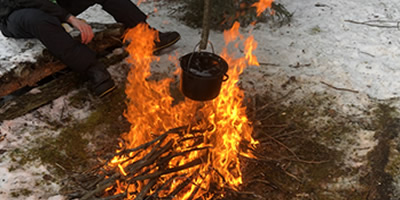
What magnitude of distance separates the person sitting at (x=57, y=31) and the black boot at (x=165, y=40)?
93cm

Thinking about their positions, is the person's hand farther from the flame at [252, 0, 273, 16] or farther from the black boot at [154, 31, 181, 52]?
the flame at [252, 0, 273, 16]

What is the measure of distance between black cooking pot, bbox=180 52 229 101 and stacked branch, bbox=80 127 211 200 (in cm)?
48

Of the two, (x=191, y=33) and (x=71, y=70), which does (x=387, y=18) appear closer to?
(x=191, y=33)


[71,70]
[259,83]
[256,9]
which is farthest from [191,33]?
[71,70]

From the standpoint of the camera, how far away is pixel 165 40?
15.5 feet

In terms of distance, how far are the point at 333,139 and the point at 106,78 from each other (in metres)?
2.69

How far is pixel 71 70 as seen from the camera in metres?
4.31

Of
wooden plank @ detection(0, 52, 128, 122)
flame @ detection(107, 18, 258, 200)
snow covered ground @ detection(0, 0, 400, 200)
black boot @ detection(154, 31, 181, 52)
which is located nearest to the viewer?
flame @ detection(107, 18, 258, 200)

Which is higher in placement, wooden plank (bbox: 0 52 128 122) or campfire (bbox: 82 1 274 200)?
wooden plank (bbox: 0 52 128 122)

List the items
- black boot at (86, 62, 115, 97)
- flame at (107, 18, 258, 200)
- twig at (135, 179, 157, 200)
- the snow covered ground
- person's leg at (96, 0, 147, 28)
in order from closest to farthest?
twig at (135, 179, 157, 200) → flame at (107, 18, 258, 200) → the snow covered ground → black boot at (86, 62, 115, 97) → person's leg at (96, 0, 147, 28)

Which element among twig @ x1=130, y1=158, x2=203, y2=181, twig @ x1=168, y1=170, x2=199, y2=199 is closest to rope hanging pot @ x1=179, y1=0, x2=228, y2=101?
twig @ x1=130, y1=158, x2=203, y2=181

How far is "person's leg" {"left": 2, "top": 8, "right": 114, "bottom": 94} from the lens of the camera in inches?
141

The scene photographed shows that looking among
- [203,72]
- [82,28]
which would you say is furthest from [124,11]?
[203,72]

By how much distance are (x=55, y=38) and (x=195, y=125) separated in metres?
1.84
